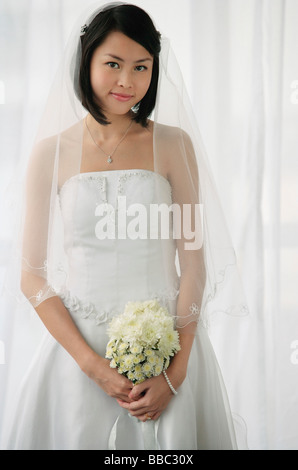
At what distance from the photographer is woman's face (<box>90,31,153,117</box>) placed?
116 centimetres

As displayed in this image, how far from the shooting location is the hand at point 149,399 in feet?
3.65

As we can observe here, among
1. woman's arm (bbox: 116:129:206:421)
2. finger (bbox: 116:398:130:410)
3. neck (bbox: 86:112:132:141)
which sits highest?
neck (bbox: 86:112:132:141)

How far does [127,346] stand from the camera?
3.53 feet

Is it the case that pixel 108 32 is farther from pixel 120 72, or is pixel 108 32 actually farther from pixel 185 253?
pixel 185 253

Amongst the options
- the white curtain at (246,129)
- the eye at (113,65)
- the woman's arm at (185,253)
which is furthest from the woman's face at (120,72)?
the white curtain at (246,129)

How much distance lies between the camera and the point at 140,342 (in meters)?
1.07

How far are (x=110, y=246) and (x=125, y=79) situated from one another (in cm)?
38

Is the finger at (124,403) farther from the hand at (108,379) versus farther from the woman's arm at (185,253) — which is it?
the woman's arm at (185,253)

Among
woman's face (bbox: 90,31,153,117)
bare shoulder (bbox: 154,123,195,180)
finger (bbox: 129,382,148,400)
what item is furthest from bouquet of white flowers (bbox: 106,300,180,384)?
woman's face (bbox: 90,31,153,117)

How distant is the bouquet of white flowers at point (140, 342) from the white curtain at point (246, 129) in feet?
2.11

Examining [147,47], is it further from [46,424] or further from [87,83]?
[46,424]

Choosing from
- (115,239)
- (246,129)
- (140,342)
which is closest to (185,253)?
(115,239)

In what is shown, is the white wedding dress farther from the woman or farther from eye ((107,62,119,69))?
eye ((107,62,119,69))

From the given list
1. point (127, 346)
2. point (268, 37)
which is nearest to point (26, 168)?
point (127, 346)
